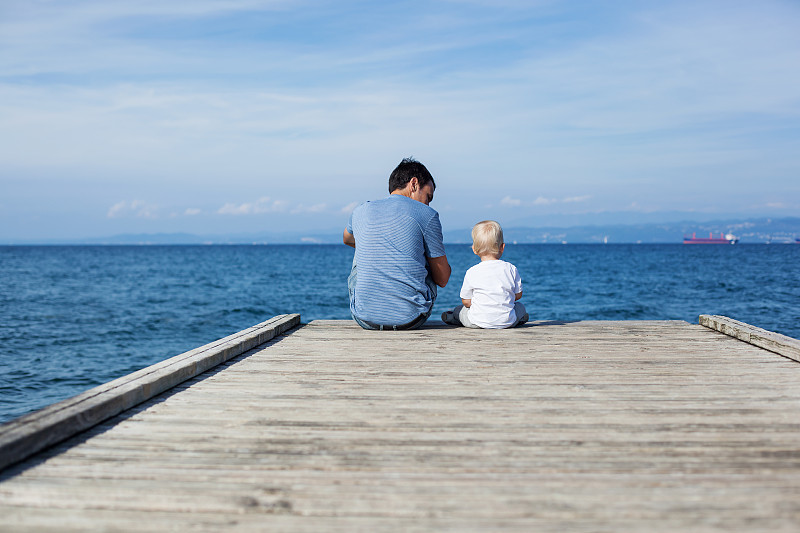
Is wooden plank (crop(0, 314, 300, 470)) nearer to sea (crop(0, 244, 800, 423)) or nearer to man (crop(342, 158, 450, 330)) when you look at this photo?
man (crop(342, 158, 450, 330))

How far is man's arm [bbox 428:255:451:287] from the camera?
17.9 ft

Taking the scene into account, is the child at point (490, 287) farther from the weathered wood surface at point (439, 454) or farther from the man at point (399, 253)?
the weathered wood surface at point (439, 454)

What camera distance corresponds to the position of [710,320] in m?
5.95

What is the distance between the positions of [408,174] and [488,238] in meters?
0.94

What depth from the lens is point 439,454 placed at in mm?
2441

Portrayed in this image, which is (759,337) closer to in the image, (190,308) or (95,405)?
(95,405)

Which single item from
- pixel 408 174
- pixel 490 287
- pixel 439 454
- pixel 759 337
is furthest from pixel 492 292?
pixel 439 454

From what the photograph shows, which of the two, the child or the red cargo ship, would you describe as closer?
the child

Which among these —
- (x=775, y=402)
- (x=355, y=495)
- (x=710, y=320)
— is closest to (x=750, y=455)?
(x=775, y=402)

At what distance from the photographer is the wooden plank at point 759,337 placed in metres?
4.39

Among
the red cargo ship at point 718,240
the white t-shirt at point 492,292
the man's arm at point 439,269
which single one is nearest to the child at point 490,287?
the white t-shirt at point 492,292

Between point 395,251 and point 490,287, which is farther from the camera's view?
point 490,287

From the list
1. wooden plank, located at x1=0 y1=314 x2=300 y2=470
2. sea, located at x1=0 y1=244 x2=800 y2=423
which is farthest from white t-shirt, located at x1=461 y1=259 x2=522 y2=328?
sea, located at x1=0 y1=244 x2=800 y2=423

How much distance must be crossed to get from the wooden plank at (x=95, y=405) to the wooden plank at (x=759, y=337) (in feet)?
13.3
